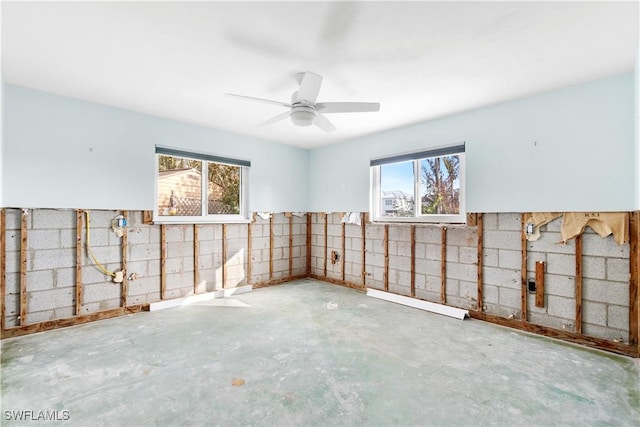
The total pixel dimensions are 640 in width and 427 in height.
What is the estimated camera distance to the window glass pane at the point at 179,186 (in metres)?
4.45

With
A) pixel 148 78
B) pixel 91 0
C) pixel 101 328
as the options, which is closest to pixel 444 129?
pixel 148 78

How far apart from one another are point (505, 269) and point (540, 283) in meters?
0.38

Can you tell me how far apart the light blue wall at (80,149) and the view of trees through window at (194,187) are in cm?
26

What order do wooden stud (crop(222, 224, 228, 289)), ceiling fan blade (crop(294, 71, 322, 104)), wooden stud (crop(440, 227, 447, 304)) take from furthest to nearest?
wooden stud (crop(222, 224, 228, 289)) → wooden stud (crop(440, 227, 447, 304)) → ceiling fan blade (crop(294, 71, 322, 104))

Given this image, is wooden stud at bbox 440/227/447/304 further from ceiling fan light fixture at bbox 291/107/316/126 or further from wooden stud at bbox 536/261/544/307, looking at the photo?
ceiling fan light fixture at bbox 291/107/316/126

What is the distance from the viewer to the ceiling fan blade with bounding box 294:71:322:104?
241 cm

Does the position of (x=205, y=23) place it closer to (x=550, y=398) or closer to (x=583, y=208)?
(x=550, y=398)

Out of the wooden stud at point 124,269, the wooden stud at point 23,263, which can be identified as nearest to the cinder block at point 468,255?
the wooden stud at point 124,269

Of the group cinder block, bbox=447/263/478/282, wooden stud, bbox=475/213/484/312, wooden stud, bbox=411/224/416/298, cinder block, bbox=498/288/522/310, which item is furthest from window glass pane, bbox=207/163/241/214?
cinder block, bbox=498/288/522/310

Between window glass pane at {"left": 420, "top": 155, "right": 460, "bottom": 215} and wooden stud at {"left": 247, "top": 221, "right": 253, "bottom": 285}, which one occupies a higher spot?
window glass pane at {"left": 420, "top": 155, "right": 460, "bottom": 215}

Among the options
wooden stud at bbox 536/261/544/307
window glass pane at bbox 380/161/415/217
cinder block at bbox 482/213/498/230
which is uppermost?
window glass pane at bbox 380/161/415/217

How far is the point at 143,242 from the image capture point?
413 centimetres

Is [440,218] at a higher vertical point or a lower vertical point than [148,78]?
lower

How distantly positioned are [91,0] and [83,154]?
7.66ft
